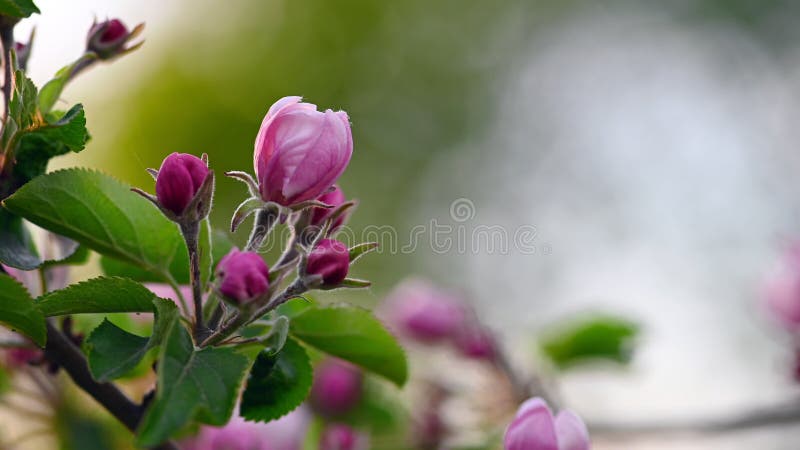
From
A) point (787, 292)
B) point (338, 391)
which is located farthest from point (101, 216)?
point (787, 292)

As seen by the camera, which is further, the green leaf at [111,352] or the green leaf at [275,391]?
the green leaf at [275,391]

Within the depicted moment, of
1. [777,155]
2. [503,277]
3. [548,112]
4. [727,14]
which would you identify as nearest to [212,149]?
[503,277]

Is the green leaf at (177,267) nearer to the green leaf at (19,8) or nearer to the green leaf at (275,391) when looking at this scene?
the green leaf at (275,391)

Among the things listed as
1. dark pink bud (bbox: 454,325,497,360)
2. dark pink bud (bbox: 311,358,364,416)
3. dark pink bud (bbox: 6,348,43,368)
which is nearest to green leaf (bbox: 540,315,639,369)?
dark pink bud (bbox: 454,325,497,360)

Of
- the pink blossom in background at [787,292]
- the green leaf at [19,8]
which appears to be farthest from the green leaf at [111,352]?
the pink blossom in background at [787,292]

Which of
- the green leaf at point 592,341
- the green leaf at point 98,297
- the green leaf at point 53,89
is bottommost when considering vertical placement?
the green leaf at point 98,297

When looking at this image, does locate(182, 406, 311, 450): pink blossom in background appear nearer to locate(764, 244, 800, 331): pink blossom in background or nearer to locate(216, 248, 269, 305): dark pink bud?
locate(216, 248, 269, 305): dark pink bud

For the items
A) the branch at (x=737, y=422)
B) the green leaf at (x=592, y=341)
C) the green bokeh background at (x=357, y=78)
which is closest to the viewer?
the branch at (x=737, y=422)
